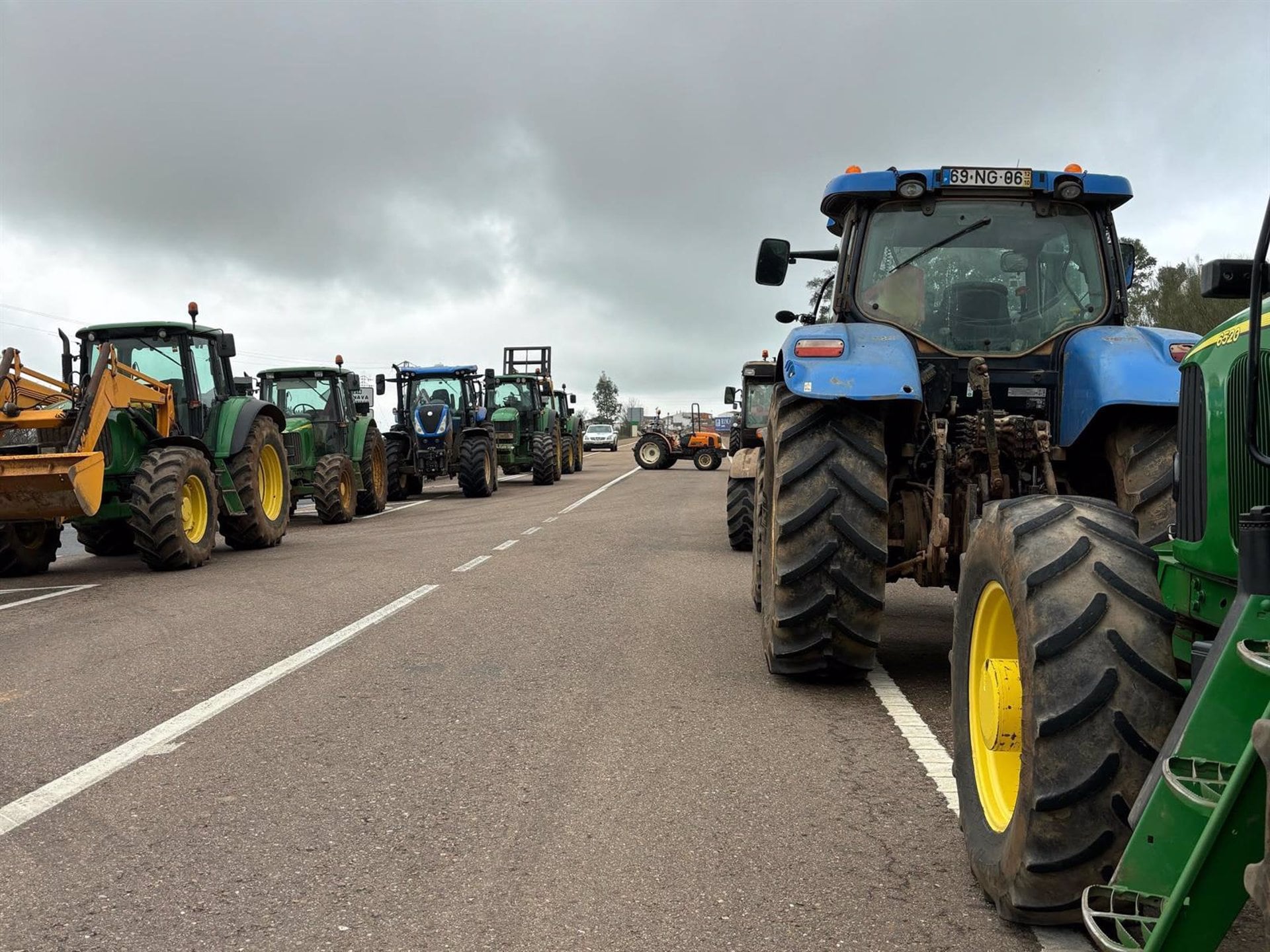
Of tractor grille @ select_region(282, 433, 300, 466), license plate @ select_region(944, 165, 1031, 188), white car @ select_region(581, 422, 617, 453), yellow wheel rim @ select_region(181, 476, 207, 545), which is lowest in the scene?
white car @ select_region(581, 422, 617, 453)

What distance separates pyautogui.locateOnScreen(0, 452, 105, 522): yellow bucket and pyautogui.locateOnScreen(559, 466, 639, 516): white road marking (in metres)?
9.25

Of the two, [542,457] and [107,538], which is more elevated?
[107,538]

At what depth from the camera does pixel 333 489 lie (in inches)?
715

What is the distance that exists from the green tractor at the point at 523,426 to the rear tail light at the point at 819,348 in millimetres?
22518

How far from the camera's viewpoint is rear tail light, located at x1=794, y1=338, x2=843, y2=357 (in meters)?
5.71

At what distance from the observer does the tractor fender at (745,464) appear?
1123 cm

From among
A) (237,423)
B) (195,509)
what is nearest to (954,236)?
(195,509)

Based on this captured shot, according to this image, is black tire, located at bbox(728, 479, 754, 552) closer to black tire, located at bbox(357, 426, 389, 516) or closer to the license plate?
the license plate

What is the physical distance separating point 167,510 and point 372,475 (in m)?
9.05

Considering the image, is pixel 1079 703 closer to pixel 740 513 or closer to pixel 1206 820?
pixel 1206 820

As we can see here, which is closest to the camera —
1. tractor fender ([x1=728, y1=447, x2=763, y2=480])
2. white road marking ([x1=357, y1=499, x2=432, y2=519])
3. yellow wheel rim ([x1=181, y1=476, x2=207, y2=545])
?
tractor fender ([x1=728, y1=447, x2=763, y2=480])

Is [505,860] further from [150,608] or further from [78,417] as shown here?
[78,417]

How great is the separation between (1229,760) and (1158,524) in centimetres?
326

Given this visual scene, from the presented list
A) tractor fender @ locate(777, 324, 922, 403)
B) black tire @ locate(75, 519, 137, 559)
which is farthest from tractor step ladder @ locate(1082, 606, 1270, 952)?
black tire @ locate(75, 519, 137, 559)
